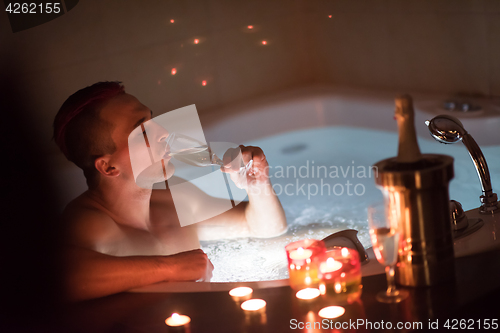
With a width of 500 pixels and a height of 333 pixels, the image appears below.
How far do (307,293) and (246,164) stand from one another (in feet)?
1.54

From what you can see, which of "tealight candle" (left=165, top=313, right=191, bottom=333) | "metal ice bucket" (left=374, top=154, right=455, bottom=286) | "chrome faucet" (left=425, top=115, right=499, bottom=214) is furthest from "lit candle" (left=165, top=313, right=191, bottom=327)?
"chrome faucet" (left=425, top=115, right=499, bottom=214)

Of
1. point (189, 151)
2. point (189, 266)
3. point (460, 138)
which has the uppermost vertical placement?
point (189, 151)

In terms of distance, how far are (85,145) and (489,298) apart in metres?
0.72

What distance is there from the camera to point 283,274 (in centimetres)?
111

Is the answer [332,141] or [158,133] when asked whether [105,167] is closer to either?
[158,133]

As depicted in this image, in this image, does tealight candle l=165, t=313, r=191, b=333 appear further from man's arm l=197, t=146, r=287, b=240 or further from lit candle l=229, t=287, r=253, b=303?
man's arm l=197, t=146, r=287, b=240

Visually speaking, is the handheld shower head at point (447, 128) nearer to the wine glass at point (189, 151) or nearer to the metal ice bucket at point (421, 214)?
the metal ice bucket at point (421, 214)

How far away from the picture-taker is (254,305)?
55 cm

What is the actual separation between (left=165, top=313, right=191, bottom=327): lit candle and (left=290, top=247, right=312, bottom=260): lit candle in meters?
0.14

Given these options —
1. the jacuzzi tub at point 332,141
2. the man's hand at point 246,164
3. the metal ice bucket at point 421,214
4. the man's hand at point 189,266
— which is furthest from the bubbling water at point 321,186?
the metal ice bucket at point 421,214

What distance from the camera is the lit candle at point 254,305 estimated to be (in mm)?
538

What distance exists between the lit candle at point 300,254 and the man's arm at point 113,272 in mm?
201

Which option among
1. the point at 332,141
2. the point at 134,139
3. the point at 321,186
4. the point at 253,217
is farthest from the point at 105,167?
the point at 332,141

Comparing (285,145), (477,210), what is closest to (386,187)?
(477,210)
